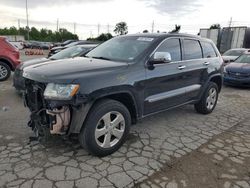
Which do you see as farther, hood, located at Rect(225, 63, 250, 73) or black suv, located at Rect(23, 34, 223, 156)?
hood, located at Rect(225, 63, 250, 73)

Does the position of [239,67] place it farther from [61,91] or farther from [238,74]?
[61,91]

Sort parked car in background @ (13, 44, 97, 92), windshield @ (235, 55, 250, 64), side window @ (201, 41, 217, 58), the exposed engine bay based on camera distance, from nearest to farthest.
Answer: the exposed engine bay, side window @ (201, 41, 217, 58), parked car in background @ (13, 44, 97, 92), windshield @ (235, 55, 250, 64)

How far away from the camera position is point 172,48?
4.34 m

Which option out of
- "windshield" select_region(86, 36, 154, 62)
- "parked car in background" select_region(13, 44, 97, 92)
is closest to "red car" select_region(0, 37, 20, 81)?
"parked car in background" select_region(13, 44, 97, 92)

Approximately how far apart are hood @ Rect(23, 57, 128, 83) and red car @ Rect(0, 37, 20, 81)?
6067 millimetres

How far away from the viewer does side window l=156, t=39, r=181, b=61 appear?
4.11 meters

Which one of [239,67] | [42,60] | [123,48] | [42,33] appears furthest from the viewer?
[42,33]

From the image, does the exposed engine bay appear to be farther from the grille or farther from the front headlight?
the front headlight

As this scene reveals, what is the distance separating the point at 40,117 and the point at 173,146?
2.13 meters

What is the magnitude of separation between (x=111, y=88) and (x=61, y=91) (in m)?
0.68

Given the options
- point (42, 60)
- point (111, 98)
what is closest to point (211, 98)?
point (111, 98)

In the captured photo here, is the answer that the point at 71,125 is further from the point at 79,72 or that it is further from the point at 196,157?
the point at 196,157

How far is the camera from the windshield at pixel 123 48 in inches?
153

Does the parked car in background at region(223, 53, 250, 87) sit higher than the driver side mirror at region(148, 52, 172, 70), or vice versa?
the driver side mirror at region(148, 52, 172, 70)
